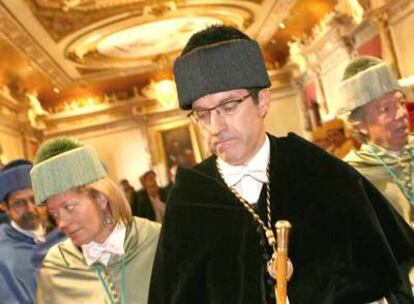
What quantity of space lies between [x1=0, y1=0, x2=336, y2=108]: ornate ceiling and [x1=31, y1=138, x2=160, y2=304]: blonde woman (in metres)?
7.73

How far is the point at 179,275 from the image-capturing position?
2.45 m

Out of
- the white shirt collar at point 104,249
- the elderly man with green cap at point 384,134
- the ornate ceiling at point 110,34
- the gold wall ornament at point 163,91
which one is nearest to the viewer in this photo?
the white shirt collar at point 104,249

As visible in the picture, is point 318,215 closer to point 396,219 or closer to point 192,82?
point 396,219

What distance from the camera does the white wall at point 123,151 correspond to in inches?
784

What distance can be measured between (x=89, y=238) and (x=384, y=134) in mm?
1990

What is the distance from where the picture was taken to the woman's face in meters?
3.12

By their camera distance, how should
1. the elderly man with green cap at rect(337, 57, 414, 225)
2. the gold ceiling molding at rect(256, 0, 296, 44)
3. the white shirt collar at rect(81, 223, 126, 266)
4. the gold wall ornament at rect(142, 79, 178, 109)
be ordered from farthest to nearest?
the gold wall ornament at rect(142, 79, 178, 109) → the gold ceiling molding at rect(256, 0, 296, 44) → the elderly man with green cap at rect(337, 57, 414, 225) → the white shirt collar at rect(81, 223, 126, 266)

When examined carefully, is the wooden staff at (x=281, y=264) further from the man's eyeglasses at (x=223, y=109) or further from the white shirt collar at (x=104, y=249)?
the white shirt collar at (x=104, y=249)

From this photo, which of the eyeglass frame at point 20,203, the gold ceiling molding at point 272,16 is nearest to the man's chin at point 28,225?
the eyeglass frame at point 20,203

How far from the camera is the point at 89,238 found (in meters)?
3.18

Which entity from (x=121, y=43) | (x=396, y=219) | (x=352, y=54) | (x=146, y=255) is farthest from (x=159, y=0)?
(x=396, y=219)

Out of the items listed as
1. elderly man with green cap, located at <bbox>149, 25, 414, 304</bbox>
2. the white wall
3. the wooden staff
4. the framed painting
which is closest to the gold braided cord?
elderly man with green cap, located at <bbox>149, 25, 414, 304</bbox>

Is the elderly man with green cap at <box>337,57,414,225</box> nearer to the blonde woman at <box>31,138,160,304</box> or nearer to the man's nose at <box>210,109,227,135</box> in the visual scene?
the blonde woman at <box>31,138,160,304</box>

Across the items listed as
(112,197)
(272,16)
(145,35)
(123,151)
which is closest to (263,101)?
(112,197)
